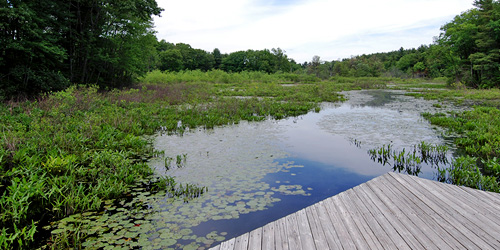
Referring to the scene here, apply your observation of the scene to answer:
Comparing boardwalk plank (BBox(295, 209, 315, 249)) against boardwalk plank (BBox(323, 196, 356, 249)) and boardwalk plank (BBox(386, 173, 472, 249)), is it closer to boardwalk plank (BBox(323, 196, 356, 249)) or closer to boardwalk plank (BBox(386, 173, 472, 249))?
boardwalk plank (BBox(323, 196, 356, 249))

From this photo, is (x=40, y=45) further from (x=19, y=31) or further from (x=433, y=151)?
(x=433, y=151)

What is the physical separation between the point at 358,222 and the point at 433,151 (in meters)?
5.49

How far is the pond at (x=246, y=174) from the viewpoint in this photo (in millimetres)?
3871

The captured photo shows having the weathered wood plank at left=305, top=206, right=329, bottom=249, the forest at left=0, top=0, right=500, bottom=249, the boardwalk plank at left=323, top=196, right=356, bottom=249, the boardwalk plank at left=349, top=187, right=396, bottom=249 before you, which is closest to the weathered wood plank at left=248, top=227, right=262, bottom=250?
the weathered wood plank at left=305, top=206, right=329, bottom=249

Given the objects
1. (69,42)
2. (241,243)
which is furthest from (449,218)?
(69,42)

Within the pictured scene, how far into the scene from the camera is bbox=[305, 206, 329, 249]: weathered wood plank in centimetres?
289

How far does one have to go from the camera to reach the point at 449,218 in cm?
340

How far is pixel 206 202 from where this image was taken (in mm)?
4723

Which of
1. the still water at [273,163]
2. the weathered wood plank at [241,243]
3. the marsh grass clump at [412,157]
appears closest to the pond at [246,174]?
the still water at [273,163]

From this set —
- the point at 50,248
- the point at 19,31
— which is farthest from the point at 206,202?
the point at 19,31

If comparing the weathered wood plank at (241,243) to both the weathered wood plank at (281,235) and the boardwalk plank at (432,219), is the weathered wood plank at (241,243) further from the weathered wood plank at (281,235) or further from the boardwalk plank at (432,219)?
the boardwalk plank at (432,219)

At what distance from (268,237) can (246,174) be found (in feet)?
9.79

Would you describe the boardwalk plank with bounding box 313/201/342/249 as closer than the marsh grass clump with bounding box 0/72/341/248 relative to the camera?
Yes

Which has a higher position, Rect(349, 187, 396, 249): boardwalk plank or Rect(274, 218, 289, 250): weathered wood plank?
Rect(349, 187, 396, 249): boardwalk plank
